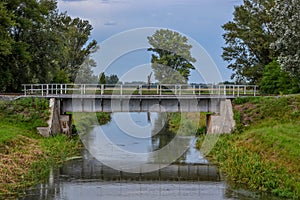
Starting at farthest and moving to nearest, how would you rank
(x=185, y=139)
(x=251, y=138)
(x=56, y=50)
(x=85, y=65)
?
(x=85, y=65) → (x=56, y=50) → (x=185, y=139) → (x=251, y=138)

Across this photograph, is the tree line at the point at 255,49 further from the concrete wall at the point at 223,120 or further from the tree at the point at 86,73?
the tree at the point at 86,73

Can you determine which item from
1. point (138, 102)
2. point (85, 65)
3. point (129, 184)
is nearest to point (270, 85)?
point (138, 102)

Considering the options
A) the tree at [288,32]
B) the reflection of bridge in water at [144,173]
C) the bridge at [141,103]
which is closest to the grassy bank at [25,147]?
the reflection of bridge in water at [144,173]

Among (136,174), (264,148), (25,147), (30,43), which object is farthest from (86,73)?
(264,148)

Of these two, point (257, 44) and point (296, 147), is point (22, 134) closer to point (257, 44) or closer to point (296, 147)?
point (296, 147)

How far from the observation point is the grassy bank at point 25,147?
1184 inches

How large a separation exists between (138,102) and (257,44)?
79.1 ft

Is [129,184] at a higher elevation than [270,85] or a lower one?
lower

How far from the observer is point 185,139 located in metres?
53.3

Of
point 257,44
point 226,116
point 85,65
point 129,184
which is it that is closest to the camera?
point 129,184

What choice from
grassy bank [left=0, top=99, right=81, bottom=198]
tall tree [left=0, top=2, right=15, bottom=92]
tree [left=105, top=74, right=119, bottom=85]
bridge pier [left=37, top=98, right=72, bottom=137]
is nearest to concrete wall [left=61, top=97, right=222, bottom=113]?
bridge pier [left=37, top=98, right=72, bottom=137]

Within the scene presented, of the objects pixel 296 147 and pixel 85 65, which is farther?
pixel 85 65

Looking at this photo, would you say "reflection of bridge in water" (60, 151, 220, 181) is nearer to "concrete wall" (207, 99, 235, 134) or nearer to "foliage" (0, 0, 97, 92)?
"concrete wall" (207, 99, 235, 134)

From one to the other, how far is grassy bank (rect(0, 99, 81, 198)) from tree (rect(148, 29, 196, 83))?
32498mm
